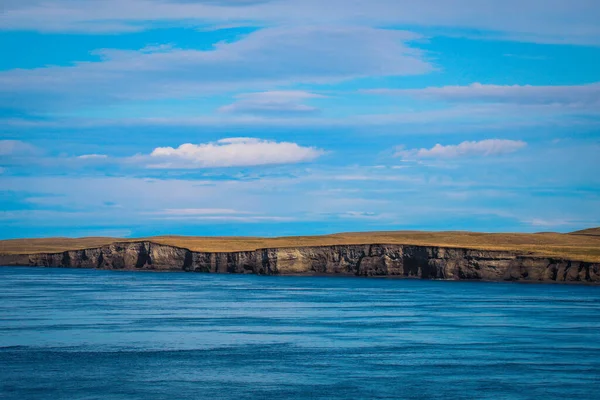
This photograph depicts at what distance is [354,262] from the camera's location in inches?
5404

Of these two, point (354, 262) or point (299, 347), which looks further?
point (354, 262)

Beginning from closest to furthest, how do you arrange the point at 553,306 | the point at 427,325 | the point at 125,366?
1. the point at 125,366
2. the point at 427,325
3. the point at 553,306

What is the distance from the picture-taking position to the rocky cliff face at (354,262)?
4454 inches

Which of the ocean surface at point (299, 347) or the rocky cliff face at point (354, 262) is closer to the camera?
the ocean surface at point (299, 347)

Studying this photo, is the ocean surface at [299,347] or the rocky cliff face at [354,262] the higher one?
the rocky cliff face at [354,262]

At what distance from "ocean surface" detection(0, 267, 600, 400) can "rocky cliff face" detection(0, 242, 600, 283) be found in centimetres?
2454

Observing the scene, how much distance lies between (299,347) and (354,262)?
3466 inches

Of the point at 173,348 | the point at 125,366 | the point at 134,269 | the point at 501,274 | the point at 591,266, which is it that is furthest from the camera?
the point at 134,269

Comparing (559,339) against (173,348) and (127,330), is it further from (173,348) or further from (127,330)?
(127,330)

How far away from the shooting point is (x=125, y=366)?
4247 cm

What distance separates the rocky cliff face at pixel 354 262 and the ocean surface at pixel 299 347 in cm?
2454

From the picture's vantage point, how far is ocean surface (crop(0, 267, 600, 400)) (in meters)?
37.3

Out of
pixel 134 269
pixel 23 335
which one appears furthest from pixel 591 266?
pixel 134 269

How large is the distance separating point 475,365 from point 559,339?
39.7ft
